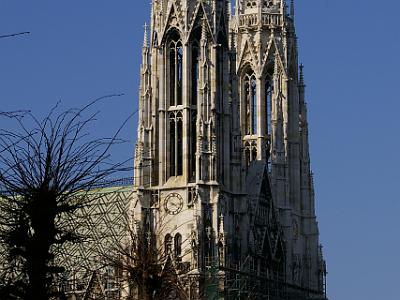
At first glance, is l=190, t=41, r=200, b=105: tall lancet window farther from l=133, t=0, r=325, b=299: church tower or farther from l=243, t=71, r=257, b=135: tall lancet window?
l=243, t=71, r=257, b=135: tall lancet window

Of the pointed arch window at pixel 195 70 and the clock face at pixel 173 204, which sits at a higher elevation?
the pointed arch window at pixel 195 70

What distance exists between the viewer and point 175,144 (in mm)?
76562

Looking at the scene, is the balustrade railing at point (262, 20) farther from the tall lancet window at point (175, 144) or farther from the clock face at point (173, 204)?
the clock face at point (173, 204)

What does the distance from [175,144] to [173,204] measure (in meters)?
3.60

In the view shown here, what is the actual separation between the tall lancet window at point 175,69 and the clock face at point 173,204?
5.62m

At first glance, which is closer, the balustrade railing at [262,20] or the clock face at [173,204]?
the clock face at [173,204]

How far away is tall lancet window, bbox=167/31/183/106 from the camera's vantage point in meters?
77.1

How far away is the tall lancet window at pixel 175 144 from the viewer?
7644 centimetres

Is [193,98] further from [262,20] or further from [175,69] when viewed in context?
[262,20]

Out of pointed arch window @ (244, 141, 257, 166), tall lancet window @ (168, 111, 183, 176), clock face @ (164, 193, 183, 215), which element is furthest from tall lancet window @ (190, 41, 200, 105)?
pointed arch window @ (244, 141, 257, 166)

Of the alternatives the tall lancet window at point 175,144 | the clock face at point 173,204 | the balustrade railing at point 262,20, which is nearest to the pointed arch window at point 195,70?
the tall lancet window at point 175,144

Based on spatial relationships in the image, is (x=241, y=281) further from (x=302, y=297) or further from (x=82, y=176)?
(x=82, y=176)

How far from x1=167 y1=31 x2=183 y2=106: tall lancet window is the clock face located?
18.4 ft

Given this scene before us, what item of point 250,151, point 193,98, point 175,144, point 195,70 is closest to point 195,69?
point 195,70
